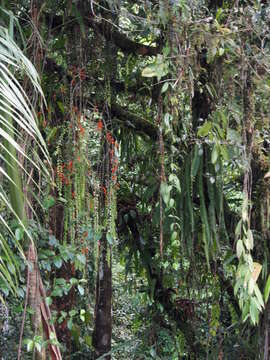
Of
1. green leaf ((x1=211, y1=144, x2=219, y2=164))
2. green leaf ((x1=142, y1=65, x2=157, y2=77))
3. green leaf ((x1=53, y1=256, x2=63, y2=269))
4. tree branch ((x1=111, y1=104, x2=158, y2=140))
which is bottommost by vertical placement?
green leaf ((x1=53, y1=256, x2=63, y2=269))

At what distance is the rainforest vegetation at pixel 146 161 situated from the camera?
2.00 metres

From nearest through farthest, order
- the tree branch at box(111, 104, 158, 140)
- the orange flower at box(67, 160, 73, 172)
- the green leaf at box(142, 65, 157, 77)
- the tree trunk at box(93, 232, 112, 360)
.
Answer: the green leaf at box(142, 65, 157, 77) < the orange flower at box(67, 160, 73, 172) < the tree branch at box(111, 104, 158, 140) < the tree trunk at box(93, 232, 112, 360)

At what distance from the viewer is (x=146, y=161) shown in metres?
2.80

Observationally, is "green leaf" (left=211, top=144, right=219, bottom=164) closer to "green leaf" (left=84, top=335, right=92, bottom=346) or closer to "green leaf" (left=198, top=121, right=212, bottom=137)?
"green leaf" (left=198, top=121, right=212, bottom=137)

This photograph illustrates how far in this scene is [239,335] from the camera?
271cm

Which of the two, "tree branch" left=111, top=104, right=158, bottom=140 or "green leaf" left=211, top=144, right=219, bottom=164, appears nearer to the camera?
"green leaf" left=211, top=144, right=219, bottom=164

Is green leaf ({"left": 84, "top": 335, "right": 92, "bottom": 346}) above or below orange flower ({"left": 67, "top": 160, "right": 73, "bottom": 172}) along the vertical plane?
below

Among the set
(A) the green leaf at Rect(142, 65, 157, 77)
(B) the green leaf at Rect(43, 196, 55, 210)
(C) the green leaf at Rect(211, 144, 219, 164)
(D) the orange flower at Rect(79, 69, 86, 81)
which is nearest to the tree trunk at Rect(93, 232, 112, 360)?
(B) the green leaf at Rect(43, 196, 55, 210)

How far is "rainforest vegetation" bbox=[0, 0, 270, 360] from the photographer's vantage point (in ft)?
6.57

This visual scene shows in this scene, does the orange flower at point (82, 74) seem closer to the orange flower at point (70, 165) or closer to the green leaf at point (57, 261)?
the orange flower at point (70, 165)

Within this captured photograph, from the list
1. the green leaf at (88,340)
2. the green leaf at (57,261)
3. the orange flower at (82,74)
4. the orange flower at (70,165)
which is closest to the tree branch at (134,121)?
the orange flower at (82,74)

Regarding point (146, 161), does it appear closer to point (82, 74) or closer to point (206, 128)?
point (82, 74)

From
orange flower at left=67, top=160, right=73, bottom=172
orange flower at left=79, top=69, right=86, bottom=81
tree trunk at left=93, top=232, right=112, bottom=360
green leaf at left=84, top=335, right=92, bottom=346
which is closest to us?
orange flower at left=67, top=160, right=73, bottom=172

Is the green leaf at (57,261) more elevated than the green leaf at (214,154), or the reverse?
the green leaf at (214,154)
